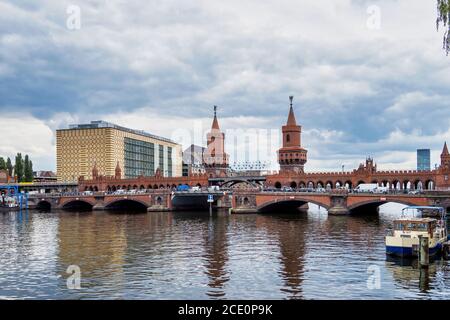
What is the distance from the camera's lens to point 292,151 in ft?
448

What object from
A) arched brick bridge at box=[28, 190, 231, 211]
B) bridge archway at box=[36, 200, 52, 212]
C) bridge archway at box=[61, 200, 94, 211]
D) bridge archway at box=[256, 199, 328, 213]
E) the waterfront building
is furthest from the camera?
the waterfront building

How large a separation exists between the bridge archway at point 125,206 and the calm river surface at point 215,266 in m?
65.5

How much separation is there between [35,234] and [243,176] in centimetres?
7280

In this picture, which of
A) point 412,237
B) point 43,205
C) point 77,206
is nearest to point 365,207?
point 412,237

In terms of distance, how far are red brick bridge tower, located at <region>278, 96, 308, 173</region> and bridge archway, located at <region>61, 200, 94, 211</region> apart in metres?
57.2

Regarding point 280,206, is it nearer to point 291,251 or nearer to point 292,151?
point 292,151

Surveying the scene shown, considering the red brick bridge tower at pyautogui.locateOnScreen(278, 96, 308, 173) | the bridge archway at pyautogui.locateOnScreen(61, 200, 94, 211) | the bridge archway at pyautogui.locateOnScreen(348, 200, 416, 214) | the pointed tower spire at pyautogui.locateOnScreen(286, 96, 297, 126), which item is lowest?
the bridge archway at pyautogui.locateOnScreen(61, 200, 94, 211)

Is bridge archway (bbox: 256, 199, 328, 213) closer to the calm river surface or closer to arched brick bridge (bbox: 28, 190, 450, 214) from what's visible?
arched brick bridge (bbox: 28, 190, 450, 214)

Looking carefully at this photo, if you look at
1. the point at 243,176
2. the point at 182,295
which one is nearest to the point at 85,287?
the point at 182,295

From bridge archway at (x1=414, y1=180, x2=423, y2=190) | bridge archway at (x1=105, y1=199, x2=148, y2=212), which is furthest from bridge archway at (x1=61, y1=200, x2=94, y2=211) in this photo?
bridge archway at (x1=414, y1=180, x2=423, y2=190)

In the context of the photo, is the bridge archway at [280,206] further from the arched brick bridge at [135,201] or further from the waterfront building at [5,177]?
the waterfront building at [5,177]

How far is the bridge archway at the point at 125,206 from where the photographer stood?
137625 mm

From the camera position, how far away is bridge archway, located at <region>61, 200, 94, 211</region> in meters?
149

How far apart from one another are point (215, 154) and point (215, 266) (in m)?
111
